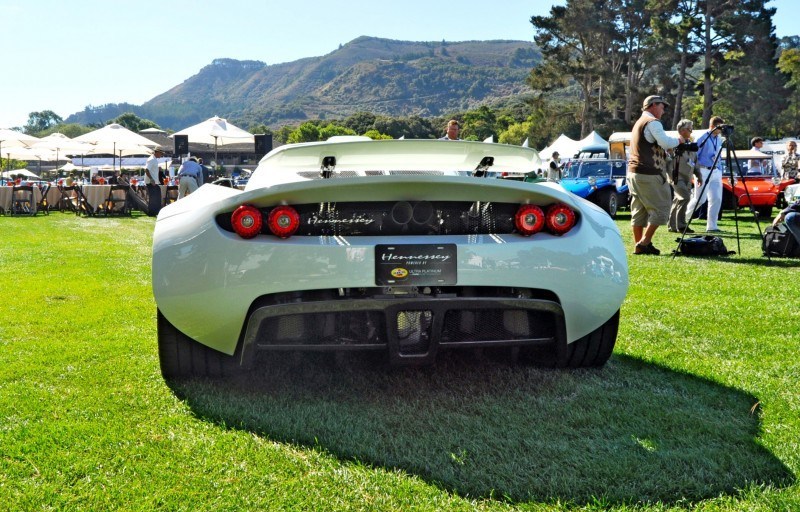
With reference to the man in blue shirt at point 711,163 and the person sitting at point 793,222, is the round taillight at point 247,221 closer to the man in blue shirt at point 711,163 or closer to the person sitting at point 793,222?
the person sitting at point 793,222

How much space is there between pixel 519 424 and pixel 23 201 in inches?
824

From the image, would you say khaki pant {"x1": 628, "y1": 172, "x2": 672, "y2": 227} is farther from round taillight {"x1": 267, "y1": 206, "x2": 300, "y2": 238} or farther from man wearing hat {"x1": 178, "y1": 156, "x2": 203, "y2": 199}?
man wearing hat {"x1": 178, "y1": 156, "x2": 203, "y2": 199}

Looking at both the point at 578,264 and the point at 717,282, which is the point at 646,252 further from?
the point at 578,264

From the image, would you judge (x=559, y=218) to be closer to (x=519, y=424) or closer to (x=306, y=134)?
(x=519, y=424)

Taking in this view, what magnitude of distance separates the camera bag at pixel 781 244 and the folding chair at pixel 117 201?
1667 centimetres

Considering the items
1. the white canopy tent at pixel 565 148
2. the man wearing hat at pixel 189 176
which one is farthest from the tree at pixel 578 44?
the man wearing hat at pixel 189 176

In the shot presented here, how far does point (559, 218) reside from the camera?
9.33 ft

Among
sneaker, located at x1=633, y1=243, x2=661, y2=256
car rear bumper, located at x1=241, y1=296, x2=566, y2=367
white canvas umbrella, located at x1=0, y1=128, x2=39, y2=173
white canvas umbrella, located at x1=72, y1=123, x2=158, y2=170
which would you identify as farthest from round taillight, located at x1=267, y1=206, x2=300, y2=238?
white canvas umbrella, located at x1=0, y1=128, x2=39, y2=173

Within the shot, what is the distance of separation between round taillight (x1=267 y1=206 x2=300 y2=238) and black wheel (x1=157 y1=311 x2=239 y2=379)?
65cm

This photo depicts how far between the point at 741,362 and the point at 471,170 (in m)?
1.59

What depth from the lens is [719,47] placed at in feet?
160

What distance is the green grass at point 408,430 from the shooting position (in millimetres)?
2055

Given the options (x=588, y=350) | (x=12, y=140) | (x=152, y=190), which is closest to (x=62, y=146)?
(x=12, y=140)

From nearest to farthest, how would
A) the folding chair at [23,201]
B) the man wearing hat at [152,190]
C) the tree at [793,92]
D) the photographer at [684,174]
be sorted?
the photographer at [684,174] → the man wearing hat at [152,190] → the folding chair at [23,201] → the tree at [793,92]
